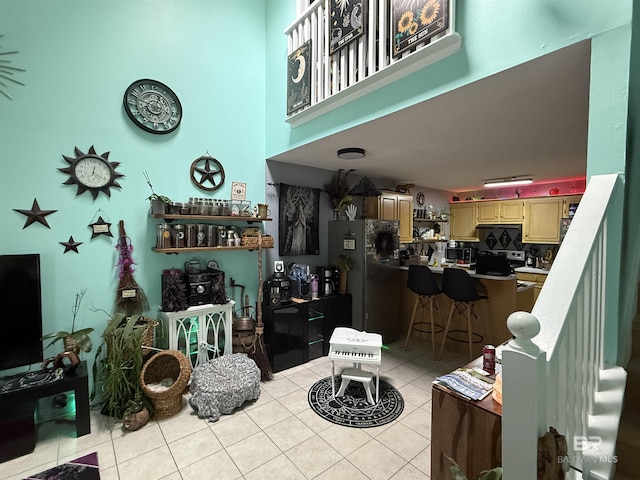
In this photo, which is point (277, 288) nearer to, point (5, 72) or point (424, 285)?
point (424, 285)

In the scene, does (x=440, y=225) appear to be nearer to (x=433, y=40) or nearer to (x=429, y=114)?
(x=429, y=114)

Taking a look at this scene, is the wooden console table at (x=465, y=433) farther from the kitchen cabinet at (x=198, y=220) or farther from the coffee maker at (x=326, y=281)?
the coffee maker at (x=326, y=281)

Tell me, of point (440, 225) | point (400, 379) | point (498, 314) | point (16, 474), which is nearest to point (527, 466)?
point (400, 379)

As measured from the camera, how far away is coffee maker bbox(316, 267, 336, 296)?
12.3ft

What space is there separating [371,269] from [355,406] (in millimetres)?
1664

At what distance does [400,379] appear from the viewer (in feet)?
9.97

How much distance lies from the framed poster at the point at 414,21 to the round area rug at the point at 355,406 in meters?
2.68

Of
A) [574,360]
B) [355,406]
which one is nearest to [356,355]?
[355,406]

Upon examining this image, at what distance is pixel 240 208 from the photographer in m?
3.11

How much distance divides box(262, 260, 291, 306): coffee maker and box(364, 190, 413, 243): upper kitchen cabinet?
5.47 feet

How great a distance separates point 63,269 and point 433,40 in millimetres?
3178

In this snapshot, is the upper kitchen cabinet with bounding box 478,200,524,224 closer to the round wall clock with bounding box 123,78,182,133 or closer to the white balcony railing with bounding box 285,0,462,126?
the white balcony railing with bounding box 285,0,462,126

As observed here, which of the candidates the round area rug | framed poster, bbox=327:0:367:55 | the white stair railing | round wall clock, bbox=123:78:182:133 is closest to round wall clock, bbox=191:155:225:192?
round wall clock, bbox=123:78:182:133

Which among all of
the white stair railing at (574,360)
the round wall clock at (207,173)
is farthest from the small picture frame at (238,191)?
the white stair railing at (574,360)
